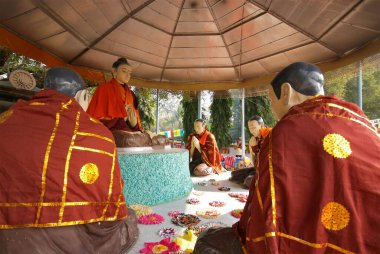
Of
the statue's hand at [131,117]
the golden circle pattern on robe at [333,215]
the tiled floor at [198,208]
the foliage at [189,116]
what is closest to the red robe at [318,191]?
the golden circle pattern on robe at [333,215]

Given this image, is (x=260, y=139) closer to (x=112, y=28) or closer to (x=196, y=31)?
(x=196, y=31)

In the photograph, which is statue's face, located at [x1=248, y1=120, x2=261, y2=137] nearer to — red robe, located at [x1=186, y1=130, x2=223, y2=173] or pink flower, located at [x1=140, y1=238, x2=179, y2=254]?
red robe, located at [x1=186, y1=130, x2=223, y2=173]

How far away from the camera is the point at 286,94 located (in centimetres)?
171

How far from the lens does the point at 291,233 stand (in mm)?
1246

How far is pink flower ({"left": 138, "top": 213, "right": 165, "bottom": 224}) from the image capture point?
10.2 ft

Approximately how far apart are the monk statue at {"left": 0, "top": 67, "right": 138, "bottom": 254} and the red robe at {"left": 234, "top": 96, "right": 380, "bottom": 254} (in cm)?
109

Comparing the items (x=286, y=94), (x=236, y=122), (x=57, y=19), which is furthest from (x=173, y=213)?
(x=236, y=122)

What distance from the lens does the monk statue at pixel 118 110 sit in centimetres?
430

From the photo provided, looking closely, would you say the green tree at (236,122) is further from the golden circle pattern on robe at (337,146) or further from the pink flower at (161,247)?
the golden circle pattern on robe at (337,146)

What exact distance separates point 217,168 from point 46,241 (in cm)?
598

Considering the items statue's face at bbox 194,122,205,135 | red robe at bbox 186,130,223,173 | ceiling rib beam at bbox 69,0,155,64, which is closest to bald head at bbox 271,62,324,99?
ceiling rib beam at bbox 69,0,155,64

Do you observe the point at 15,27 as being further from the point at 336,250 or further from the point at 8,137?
the point at 336,250

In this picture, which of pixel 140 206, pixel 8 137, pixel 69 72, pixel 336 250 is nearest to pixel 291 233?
pixel 336 250

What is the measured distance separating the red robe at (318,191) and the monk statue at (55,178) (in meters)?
1.09
